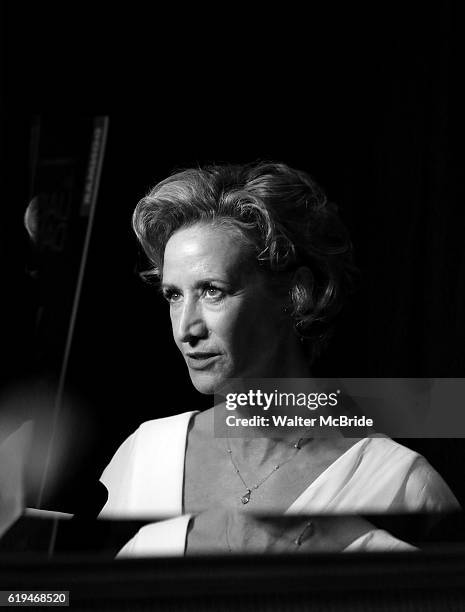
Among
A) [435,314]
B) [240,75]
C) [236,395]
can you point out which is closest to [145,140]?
[240,75]

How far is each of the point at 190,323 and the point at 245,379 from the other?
4.8 inches

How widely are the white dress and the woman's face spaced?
101 millimetres

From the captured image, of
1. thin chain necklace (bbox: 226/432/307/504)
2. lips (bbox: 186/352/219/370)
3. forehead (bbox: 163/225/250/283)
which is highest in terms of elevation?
forehead (bbox: 163/225/250/283)

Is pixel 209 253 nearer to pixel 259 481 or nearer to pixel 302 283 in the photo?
pixel 302 283

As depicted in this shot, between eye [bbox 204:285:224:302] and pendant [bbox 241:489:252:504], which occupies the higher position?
eye [bbox 204:285:224:302]

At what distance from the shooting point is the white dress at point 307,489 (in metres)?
1.35

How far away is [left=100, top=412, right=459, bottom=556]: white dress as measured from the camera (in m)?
1.35

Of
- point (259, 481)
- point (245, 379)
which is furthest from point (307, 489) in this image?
point (245, 379)

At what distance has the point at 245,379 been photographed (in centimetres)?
138

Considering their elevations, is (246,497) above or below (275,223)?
below

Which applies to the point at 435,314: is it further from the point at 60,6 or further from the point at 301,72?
the point at 60,6

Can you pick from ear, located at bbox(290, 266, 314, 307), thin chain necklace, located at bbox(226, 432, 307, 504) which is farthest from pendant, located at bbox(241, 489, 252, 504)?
ear, located at bbox(290, 266, 314, 307)

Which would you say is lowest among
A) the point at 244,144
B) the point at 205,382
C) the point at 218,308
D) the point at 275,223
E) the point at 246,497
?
the point at 246,497

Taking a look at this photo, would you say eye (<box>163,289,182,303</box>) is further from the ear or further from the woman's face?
the ear
